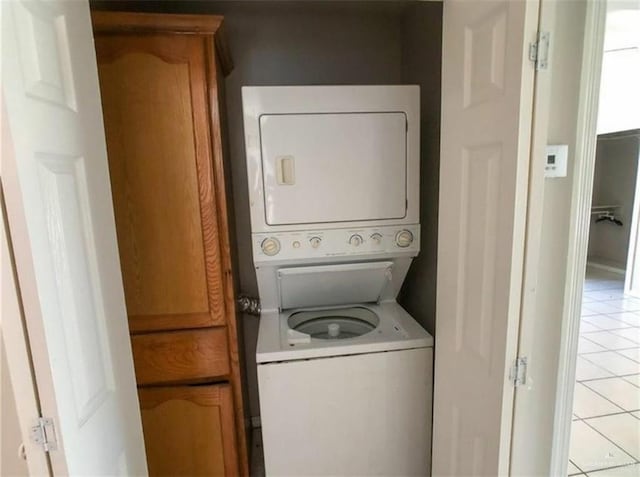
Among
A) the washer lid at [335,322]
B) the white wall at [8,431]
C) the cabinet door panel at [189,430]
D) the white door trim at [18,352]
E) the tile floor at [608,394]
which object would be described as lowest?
the tile floor at [608,394]

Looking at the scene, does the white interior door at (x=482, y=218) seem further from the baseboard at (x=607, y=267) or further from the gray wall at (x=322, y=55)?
the baseboard at (x=607, y=267)

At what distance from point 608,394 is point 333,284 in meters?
2.17

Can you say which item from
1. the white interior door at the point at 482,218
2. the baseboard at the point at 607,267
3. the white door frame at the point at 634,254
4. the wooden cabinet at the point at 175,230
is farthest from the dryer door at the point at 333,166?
the baseboard at the point at 607,267

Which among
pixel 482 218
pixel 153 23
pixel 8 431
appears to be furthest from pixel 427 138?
pixel 8 431

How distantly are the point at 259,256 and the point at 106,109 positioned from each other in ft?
2.75

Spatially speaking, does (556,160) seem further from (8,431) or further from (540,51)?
(8,431)

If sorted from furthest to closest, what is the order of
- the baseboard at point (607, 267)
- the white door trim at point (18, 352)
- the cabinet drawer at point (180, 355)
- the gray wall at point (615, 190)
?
the baseboard at point (607, 267)
the gray wall at point (615, 190)
the cabinet drawer at point (180, 355)
the white door trim at point (18, 352)

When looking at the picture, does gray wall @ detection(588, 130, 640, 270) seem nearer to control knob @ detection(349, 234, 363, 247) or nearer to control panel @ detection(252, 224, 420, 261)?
control panel @ detection(252, 224, 420, 261)

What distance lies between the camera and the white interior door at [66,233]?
2.26 ft

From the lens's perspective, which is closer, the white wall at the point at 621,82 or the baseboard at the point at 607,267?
the white wall at the point at 621,82

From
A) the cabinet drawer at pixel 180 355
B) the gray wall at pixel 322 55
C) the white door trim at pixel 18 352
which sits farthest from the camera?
the gray wall at pixel 322 55

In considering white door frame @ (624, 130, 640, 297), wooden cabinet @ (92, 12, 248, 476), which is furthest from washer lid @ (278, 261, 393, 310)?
white door frame @ (624, 130, 640, 297)

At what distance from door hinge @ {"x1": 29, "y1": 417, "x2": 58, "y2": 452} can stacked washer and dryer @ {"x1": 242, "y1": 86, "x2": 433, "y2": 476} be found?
0.85m

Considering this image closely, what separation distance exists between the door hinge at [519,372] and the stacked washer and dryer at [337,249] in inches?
23.0
